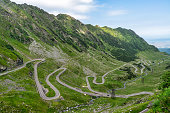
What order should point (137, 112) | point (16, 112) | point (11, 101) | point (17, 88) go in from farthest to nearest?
point (17, 88) → point (11, 101) → point (16, 112) → point (137, 112)

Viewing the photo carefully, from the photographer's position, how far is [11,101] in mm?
60906

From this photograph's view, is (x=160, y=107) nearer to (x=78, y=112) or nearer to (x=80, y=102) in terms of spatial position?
(x=78, y=112)

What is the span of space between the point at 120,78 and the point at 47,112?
149 metres

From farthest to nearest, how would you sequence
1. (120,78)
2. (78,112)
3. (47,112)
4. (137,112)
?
1. (120,78)
2. (78,112)
3. (47,112)
4. (137,112)

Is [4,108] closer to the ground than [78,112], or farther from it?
farther from it

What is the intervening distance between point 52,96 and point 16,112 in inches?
1196

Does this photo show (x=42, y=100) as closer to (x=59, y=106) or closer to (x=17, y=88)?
(x=59, y=106)

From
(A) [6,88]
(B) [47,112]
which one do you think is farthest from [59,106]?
(A) [6,88]

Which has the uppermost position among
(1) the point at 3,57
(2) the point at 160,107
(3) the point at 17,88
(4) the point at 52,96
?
(1) the point at 3,57

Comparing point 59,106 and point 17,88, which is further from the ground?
point 17,88

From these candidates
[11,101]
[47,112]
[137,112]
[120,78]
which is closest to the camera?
[137,112]

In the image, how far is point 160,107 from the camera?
2964 centimetres

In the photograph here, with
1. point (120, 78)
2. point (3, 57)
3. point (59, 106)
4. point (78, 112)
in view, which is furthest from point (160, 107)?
point (120, 78)

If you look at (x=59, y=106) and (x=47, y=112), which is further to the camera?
(x=59, y=106)
